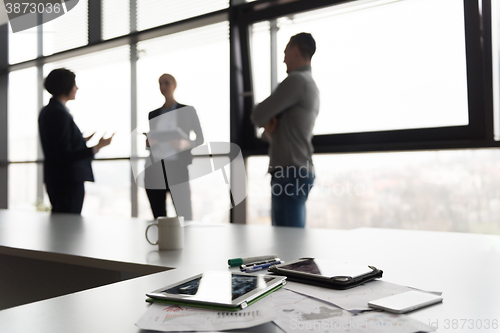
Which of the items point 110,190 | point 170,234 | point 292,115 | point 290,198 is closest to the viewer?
point 170,234

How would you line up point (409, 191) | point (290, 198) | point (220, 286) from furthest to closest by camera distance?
1. point (409, 191)
2. point (290, 198)
3. point (220, 286)

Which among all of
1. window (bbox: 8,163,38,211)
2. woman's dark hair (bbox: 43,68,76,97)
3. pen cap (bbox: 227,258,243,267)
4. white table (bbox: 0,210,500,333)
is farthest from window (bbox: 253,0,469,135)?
window (bbox: 8,163,38,211)

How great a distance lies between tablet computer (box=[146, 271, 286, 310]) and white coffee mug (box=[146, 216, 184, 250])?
0.44 meters

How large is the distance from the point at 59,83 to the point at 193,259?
2154mm

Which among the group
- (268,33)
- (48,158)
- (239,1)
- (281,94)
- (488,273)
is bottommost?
(488,273)

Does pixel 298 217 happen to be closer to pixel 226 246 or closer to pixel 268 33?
pixel 226 246

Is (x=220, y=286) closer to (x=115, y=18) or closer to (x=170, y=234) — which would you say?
(x=170, y=234)

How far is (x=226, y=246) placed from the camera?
1239mm

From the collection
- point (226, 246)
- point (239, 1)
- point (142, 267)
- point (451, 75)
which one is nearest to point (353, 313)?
point (142, 267)

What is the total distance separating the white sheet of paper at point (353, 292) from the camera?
0.65m

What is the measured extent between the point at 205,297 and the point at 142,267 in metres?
0.41

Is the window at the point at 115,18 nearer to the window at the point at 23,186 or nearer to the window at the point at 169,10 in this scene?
the window at the point at 169,10

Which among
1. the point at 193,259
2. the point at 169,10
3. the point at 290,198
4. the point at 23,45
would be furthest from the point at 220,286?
the point at 23,45

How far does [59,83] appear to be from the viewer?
2.77 meters
